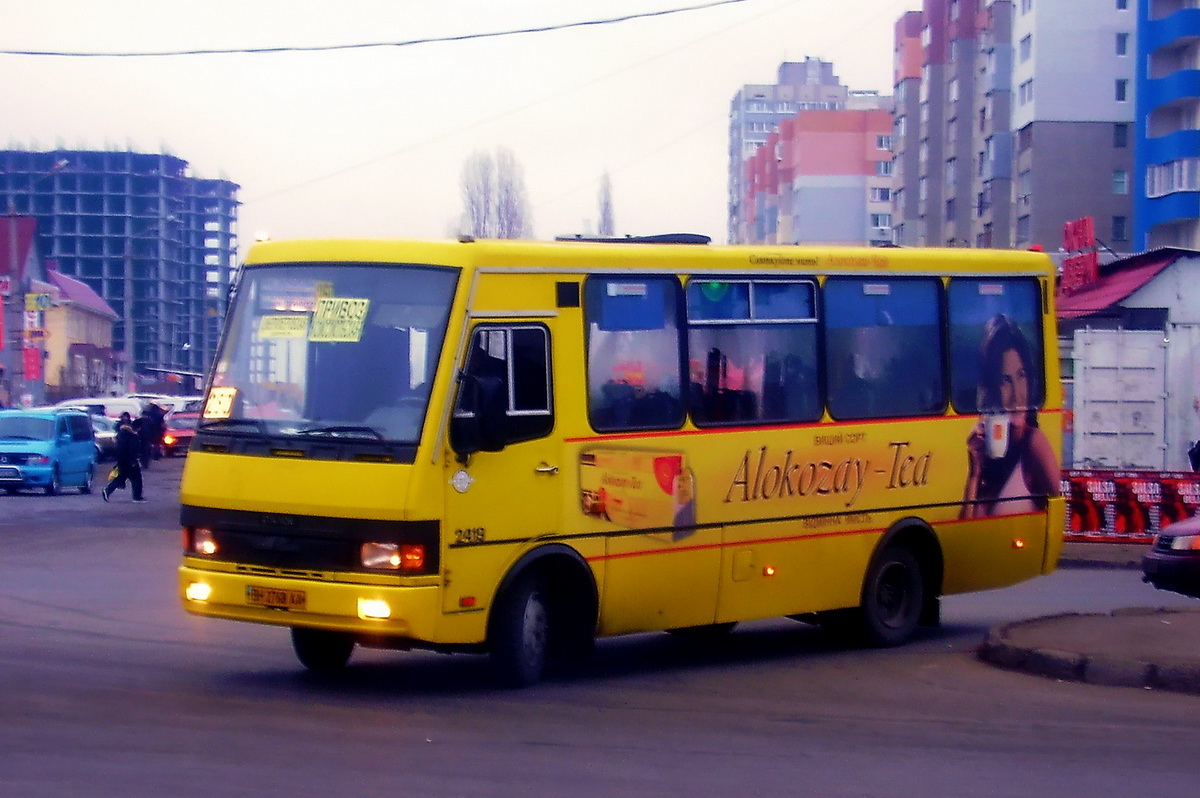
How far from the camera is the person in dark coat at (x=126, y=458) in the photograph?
33.8 metres

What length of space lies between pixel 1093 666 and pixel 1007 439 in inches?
124

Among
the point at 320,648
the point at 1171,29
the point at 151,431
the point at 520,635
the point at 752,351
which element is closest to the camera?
the point at 520,635

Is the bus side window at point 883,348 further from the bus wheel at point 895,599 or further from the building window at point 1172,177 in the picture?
the building window at point 1172,177

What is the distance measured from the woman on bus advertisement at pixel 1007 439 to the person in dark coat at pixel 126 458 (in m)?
23.0

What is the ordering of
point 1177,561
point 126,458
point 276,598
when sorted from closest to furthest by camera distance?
1. point 276,598
2. point 1177,561
3. point 126,458

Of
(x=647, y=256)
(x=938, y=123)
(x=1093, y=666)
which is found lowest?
(x=1093, y=666)

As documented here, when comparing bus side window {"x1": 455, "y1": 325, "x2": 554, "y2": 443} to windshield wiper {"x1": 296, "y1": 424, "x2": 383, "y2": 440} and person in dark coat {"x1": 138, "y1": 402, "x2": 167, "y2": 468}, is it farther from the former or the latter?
person in dark coat {"x1": 138, "y1": 402, "x2": 167, "y2": 468}

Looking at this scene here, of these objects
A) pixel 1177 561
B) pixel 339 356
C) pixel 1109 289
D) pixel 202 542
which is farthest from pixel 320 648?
pixel 1109 289

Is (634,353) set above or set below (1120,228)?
below

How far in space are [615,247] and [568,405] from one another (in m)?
1.24

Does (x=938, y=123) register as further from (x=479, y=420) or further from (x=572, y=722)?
(x=572, y=722)

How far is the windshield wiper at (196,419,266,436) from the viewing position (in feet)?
33.9

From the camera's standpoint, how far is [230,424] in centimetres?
1045

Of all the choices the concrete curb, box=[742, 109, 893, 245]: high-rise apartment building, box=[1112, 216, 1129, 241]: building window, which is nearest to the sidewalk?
the concrete curb
